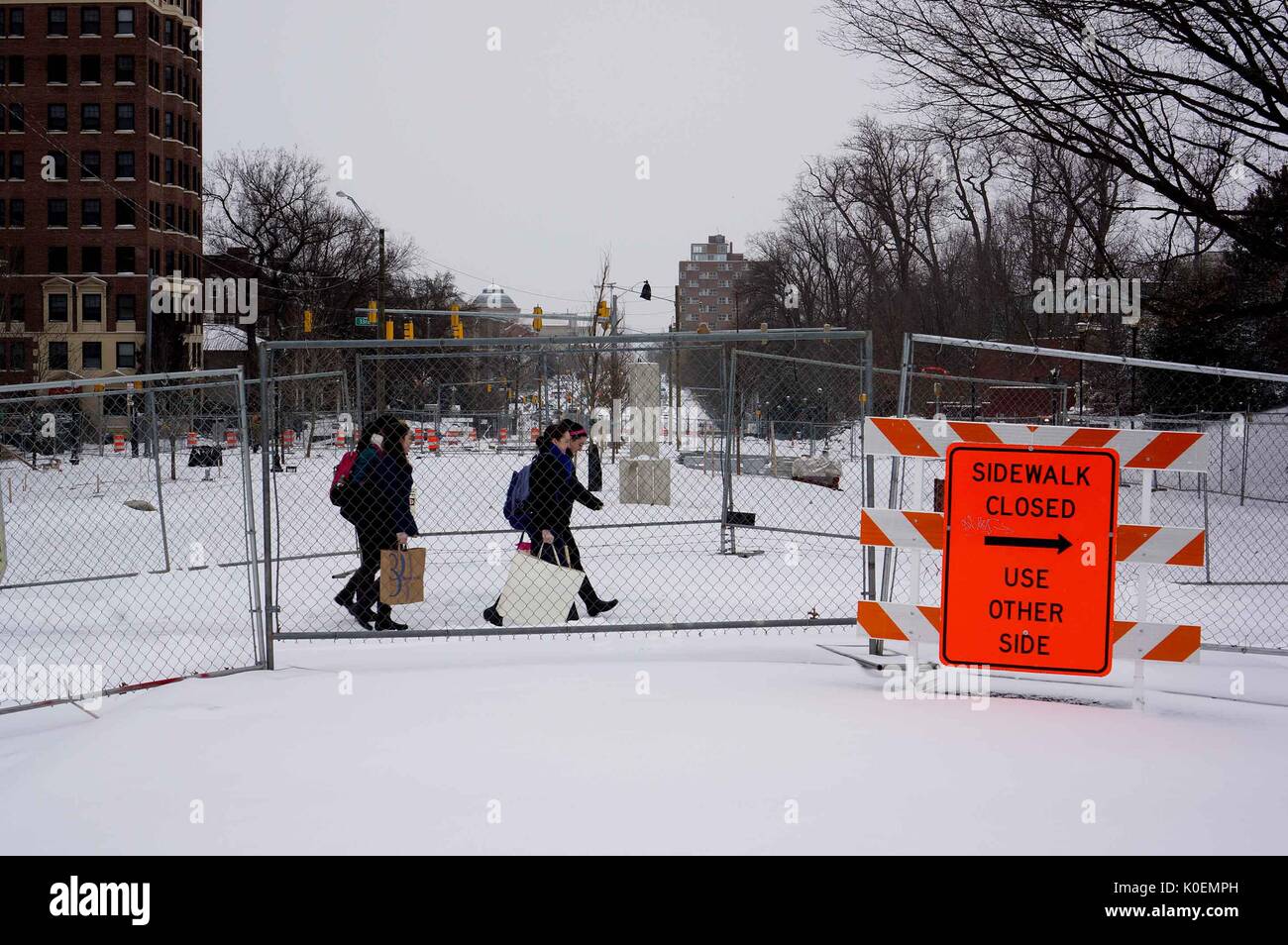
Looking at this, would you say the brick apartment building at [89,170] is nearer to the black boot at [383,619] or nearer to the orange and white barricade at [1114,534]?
the black boot at [383,619]

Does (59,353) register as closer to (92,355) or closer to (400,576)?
(92,355)

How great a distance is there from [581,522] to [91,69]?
61564mm

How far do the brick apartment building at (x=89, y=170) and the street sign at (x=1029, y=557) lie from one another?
64.6 metres

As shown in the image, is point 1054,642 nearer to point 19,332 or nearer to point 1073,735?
point 1073,735

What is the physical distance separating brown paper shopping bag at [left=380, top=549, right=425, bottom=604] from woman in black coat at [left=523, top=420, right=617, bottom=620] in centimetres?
98

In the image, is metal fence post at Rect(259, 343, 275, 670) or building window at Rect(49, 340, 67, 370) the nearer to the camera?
metal fence post at Rect(259, 343, 275, 670)

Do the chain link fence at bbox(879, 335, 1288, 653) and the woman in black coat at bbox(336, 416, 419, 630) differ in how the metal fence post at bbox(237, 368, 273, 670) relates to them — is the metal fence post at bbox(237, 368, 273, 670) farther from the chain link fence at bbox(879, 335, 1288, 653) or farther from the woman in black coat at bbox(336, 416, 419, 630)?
the chain link fence at bbox(879, 335, 1288, 653)

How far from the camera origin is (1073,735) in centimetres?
568

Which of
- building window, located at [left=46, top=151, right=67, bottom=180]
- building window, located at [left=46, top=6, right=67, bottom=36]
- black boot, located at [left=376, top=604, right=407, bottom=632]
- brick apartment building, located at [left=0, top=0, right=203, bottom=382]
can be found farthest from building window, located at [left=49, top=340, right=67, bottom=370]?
black boot, located at [left=376, top=604, right=407, bottom=632]

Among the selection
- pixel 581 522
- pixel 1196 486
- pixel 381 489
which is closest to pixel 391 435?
pixel 381 489

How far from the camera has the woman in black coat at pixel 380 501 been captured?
9.91 meters

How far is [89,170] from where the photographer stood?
217 feet

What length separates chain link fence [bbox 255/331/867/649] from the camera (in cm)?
984
